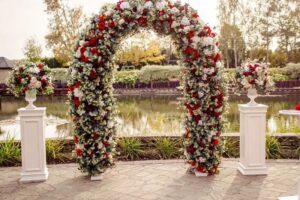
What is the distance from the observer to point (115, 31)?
17.8ft

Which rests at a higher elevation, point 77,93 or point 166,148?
point 77,93

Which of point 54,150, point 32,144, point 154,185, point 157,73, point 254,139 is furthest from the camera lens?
point 157,73

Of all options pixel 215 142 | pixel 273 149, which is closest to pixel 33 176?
pixel 215 142

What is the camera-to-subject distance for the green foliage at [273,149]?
22.1 feet

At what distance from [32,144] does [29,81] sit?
37.8 inches

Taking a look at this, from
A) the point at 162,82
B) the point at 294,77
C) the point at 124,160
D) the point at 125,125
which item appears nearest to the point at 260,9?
the point at 294,77

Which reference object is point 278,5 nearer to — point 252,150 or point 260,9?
point 260,9

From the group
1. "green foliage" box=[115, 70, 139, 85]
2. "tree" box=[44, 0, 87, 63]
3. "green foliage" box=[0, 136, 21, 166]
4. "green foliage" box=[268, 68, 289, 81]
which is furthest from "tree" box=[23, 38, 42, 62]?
"green foliage" box=[0, 136, 21, 166]

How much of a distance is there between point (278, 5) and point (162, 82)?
54.9ft

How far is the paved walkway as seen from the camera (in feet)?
15.8

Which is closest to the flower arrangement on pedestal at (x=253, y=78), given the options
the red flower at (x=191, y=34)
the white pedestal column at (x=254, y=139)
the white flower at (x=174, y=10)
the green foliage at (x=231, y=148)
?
the white pedestal column at (x=254, y=139)

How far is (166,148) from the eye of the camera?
684 centimetres

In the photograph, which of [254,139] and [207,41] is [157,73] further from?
[207,41]

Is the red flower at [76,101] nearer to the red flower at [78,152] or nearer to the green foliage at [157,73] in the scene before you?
the red flower at [78,152]
